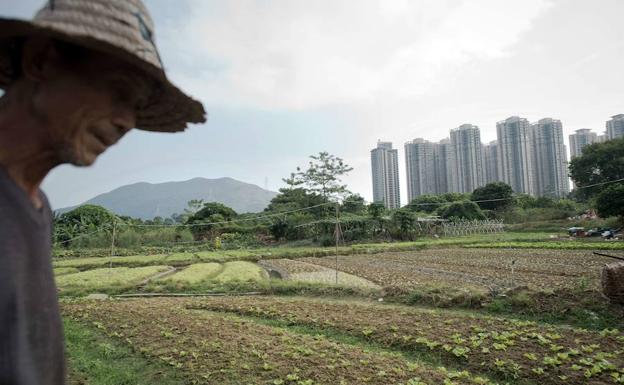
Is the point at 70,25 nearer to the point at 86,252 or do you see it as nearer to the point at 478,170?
the point at 86,252

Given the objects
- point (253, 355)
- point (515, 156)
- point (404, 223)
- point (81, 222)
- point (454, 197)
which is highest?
point (515, 156)

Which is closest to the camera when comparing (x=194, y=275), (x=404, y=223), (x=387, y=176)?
(x=194, y=275)

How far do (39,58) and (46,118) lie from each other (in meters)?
0.15

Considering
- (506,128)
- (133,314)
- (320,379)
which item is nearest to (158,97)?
(320,379)

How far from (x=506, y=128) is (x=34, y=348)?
2844 inches

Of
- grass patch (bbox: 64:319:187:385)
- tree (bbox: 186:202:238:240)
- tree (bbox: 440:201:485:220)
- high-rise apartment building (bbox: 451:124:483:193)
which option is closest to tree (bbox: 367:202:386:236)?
tree (bbox: 440:201:485:220)

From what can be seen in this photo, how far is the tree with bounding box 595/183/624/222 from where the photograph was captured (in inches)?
1075

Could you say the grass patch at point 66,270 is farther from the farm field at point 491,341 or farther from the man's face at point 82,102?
the man's face at point 82,102

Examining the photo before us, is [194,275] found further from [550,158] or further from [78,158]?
[550,158]

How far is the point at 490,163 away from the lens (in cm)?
6825

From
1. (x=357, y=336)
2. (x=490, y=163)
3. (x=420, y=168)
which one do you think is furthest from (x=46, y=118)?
(x=420, y=168)

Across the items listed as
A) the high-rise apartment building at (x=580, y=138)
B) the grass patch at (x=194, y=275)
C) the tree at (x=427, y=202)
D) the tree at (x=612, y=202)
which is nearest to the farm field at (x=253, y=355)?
the grass patch at (x=194, y=275)

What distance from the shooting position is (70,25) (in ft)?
2.91

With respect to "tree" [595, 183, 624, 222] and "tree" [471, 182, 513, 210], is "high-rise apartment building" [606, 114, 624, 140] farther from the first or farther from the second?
"tree" [595, 183, 624, 222]
